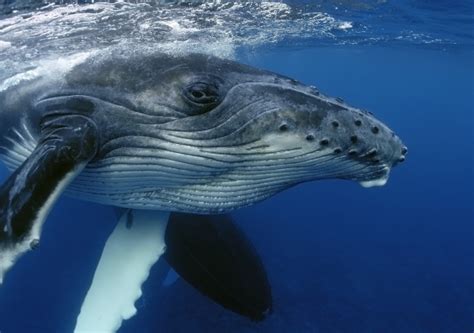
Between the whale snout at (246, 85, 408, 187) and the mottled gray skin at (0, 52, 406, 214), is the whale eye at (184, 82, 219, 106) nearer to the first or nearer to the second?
the mottled gray skin at (0, 52, 406, 214)

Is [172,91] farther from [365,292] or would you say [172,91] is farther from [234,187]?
[365,292]

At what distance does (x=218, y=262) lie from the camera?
917 cm

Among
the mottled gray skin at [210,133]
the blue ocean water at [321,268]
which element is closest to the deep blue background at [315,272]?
the blue ocean water at [321,268]

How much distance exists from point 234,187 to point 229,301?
563 centimetres

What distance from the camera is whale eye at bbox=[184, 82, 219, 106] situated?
14.4 feet

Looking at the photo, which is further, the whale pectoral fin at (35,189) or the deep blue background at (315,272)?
the deep blue background at (315,272)

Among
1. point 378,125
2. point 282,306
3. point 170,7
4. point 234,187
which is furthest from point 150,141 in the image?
point 170,7

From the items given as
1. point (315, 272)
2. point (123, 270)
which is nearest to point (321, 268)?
point (315, 272)

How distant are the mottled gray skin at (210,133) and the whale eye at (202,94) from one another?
0.03 feet

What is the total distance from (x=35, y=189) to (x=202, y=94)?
185 centimetres

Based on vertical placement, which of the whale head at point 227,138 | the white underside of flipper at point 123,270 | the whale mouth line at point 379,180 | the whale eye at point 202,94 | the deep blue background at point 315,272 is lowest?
the deep blue background at point 315,272

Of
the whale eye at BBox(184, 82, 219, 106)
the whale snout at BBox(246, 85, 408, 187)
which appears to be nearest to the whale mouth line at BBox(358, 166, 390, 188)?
the whale snout at BBox(246, 85, 408, 187)

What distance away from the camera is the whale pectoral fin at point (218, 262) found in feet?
29.6

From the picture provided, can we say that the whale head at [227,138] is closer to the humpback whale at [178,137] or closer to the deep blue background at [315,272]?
the humpback whale at [178,137]
